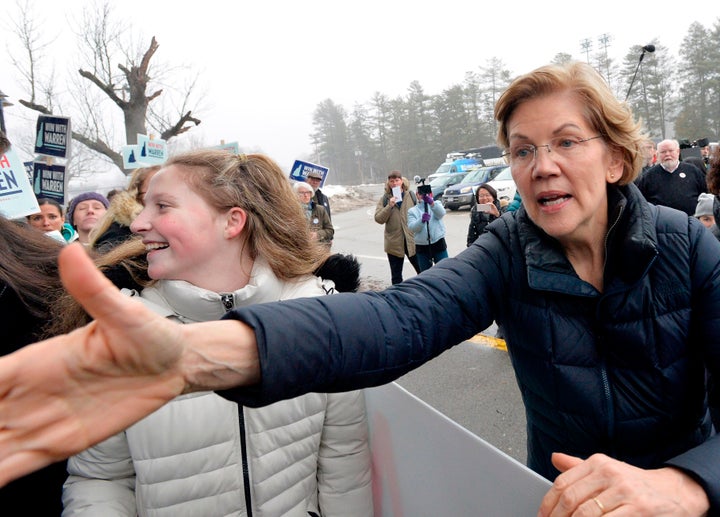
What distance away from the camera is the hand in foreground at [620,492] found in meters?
0.83

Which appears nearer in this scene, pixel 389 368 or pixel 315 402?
pixel 389 368

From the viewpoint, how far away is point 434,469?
133 cm

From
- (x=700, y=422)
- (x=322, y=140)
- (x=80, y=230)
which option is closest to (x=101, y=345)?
(x=700, y=422)

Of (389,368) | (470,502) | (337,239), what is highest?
(389,368)

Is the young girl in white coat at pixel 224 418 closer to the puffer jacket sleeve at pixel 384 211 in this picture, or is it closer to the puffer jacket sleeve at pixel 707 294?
the puffer jacket sleeve at pixel 707 294

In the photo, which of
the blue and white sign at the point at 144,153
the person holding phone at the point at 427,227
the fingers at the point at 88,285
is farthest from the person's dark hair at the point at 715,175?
the blue and white sign at the point at 144,153

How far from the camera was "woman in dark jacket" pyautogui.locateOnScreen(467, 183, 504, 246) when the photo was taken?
591 centimetres

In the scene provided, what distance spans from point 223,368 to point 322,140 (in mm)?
80031

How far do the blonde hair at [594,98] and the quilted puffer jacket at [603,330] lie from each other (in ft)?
0.39

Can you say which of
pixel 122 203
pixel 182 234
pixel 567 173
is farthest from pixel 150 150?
pixel 567 173

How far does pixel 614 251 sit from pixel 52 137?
6996 mm

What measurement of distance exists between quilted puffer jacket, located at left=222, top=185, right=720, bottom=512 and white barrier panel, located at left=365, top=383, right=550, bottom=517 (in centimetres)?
25

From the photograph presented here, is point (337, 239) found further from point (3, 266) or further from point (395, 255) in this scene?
point (3, 266)

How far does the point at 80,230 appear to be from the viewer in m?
4.75
